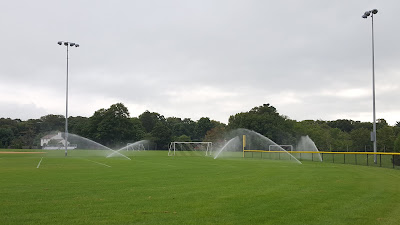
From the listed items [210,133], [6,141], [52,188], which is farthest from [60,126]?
[52,188]

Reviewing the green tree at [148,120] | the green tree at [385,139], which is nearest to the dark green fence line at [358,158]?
the green tree at [385,139]

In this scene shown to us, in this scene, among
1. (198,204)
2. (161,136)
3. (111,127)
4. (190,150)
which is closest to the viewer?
(198,204)

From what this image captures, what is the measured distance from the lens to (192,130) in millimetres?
140375

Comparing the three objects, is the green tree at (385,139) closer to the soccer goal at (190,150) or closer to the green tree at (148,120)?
the soccer goal at (190,150)

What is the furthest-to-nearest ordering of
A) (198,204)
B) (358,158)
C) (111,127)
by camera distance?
(111,127) < (358,158) < (198,204)

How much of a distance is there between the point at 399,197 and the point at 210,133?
101187mm

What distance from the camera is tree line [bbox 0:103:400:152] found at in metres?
72.8

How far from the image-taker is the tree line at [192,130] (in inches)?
2867

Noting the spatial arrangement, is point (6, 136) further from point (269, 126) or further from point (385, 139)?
point (385, 139)

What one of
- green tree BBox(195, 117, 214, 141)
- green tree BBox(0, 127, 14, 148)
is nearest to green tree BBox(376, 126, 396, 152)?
green tree BBox(195, 117, 214, 141)

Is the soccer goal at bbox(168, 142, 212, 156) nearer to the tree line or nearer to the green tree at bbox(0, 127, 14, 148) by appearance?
the tree line

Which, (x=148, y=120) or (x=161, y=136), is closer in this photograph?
(x=161, y=136)

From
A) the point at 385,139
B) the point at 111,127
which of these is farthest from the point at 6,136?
the point at 385,139

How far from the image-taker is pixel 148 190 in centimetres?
1250
